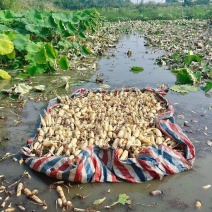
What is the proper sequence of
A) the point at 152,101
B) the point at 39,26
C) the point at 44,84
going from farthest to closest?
the point at 39,26, the point at 44,84, the point at 152,101

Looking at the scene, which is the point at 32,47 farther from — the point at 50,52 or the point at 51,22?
the point at 51,22

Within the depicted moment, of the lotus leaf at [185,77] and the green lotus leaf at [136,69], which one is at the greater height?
the lotus leaf at [185,77]

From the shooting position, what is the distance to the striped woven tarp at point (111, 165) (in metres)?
3.40

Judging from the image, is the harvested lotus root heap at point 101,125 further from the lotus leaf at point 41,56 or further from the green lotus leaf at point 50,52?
the green lotus leaf at point 50,52

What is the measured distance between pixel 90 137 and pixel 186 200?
4.70 ft

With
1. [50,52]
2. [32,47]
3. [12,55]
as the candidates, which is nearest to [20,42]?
[12,55]

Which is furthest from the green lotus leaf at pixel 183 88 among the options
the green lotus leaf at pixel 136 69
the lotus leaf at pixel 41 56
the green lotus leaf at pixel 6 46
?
the green lotus leaf at pixel 6 46

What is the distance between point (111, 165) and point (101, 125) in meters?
0.85

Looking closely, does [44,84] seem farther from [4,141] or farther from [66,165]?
[66,165]

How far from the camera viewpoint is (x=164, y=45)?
12477 mm

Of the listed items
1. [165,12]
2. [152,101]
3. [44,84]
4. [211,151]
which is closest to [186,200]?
[211,151]

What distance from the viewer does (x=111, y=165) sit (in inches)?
140

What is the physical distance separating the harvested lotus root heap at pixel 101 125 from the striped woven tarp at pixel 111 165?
14cm

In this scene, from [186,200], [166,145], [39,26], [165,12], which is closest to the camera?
[186,200]
